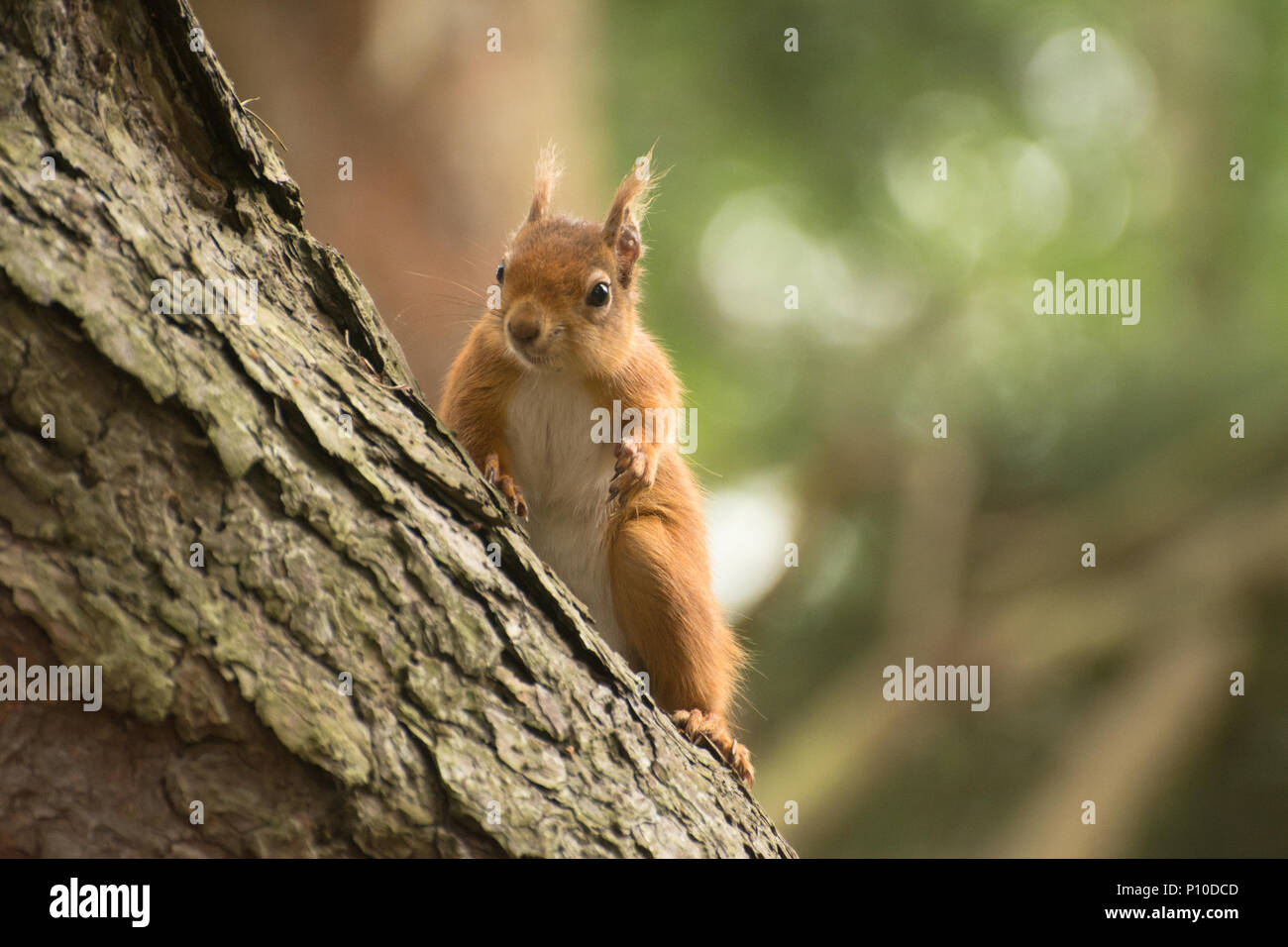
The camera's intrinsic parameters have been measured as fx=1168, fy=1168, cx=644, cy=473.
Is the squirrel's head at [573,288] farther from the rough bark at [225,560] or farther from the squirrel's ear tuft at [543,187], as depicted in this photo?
the rough bark at [225,560]

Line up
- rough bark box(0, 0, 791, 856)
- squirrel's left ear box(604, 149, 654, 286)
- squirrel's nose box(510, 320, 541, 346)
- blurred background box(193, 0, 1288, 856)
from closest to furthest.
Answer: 1. rough bark box(0, 0, 791, 856)
2. squirrel's nose box(510, 320, 541, 346)
3. squirrel's left ear box(604, 149, 654, 286)
4. blurred background box(193, 0, 1288, 856)

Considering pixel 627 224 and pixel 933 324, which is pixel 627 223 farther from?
pixel 933 324

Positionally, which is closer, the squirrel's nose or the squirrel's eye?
the squirrel's nose

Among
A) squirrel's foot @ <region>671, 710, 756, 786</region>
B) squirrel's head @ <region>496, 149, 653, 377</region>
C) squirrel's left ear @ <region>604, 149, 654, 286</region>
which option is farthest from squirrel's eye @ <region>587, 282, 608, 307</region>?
squirrel's foot @ <region>671, 710, 756, 786</region>

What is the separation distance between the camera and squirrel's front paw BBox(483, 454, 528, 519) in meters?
2.30

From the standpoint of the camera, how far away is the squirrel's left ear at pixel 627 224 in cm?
296

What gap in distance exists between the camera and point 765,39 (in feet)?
23.2

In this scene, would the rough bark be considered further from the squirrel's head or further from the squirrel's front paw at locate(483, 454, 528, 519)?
the squirrel's head

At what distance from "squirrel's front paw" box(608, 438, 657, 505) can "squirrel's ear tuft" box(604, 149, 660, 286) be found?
66 cm

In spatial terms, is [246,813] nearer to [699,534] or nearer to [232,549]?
[232,549]

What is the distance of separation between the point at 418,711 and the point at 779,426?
5571 millimetres

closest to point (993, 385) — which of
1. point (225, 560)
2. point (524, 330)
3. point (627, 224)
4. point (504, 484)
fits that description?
point (627, 224)

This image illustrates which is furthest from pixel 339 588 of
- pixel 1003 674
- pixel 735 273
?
pixel 735 273

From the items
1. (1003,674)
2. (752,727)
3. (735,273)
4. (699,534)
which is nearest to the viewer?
(699,534)
